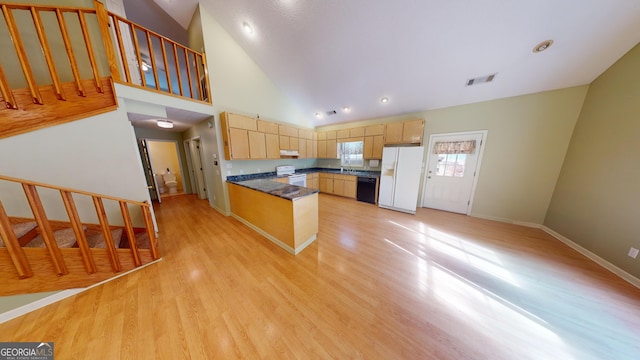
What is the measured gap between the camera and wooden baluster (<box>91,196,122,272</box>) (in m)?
1.73

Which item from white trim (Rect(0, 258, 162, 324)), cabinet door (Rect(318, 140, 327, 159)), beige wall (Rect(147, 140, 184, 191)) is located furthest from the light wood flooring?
beige wall (Rect(147, 140, 184, 191))

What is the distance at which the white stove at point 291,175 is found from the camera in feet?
14.7

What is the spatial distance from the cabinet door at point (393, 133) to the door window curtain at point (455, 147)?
2.88 ft

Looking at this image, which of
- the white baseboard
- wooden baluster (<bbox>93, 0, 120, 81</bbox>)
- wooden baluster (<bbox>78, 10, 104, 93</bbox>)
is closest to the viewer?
wooden baluster (<bbox>78, 10, 104, 93</bbox>)

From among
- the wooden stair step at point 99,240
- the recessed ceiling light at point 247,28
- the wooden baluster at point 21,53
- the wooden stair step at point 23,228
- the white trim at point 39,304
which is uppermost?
the recessed ceiling light at point 247,28

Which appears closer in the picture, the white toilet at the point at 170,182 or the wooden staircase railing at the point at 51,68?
the wooden staircase railing at the point at 51,68

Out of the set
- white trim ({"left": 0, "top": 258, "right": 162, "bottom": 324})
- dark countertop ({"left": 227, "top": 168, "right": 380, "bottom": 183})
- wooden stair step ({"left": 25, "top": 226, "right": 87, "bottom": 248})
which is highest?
dark countertop ({"left": 227, "top": 168, "right": 380, "bottom": 183})

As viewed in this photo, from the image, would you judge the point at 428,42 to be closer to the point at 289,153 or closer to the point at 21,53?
the point at 289,153

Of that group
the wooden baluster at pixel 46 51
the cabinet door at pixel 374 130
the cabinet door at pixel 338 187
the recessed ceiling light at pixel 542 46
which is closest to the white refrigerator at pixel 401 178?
the cabinet door at pixel 374 130

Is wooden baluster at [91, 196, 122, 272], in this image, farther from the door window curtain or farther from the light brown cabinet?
the door window curtain

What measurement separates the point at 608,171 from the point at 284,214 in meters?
4.60

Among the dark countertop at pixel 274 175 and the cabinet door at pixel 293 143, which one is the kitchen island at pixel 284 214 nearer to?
the dark countertop at pixel 274 175

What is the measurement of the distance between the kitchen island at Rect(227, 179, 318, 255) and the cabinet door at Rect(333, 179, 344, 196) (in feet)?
7.87

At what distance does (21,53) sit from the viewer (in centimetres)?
167
